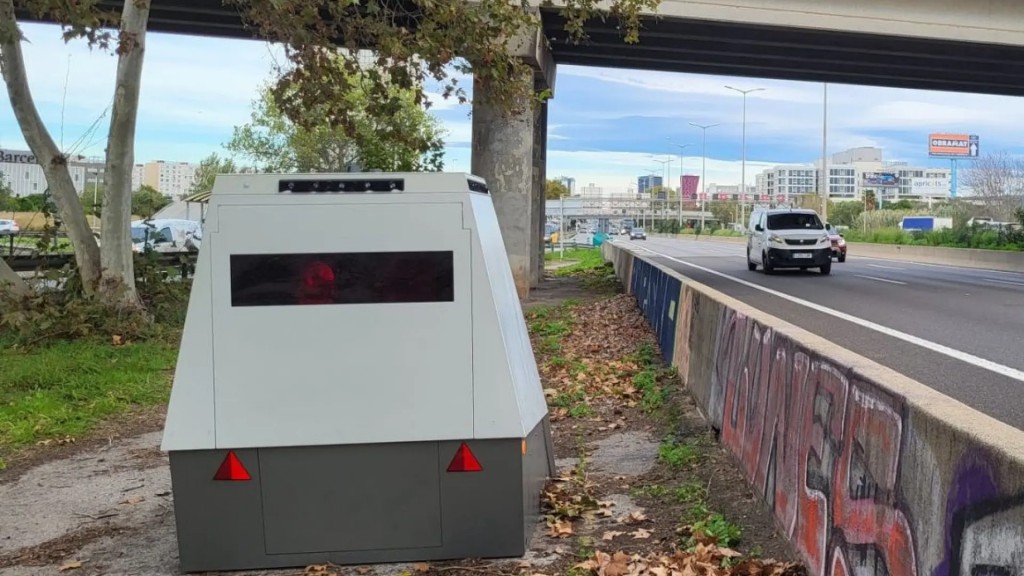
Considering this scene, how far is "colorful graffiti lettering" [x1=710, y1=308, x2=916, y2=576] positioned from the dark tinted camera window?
1.84m

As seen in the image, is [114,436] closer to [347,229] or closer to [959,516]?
[347,229]

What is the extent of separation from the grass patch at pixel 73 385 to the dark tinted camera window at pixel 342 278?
499cm

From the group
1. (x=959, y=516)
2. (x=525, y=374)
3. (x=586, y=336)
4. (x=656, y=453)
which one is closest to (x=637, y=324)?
(x=586, y=336)

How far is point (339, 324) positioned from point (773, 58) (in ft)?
77.7

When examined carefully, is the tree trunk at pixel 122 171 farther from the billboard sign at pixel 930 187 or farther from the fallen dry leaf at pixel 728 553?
the billboard sign at pixel 930 187

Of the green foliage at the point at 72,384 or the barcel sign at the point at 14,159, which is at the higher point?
the barcel sign at the point at 14,159

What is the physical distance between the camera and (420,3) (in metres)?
10.7

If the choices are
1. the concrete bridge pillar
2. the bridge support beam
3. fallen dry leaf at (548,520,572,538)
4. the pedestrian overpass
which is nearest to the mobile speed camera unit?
fallen dry leaf at (548,520,572,538)

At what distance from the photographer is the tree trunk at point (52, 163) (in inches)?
528

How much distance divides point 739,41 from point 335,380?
20442mm

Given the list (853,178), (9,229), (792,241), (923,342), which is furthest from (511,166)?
(853,178)

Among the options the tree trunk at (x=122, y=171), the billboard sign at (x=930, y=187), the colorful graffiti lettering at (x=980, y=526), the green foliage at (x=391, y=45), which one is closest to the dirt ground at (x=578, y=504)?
the colorful graffiti lettering at (x=980, y=526)

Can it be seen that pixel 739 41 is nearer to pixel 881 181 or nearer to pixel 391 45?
pixel 391 45

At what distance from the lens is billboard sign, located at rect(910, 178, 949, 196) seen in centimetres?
15962
